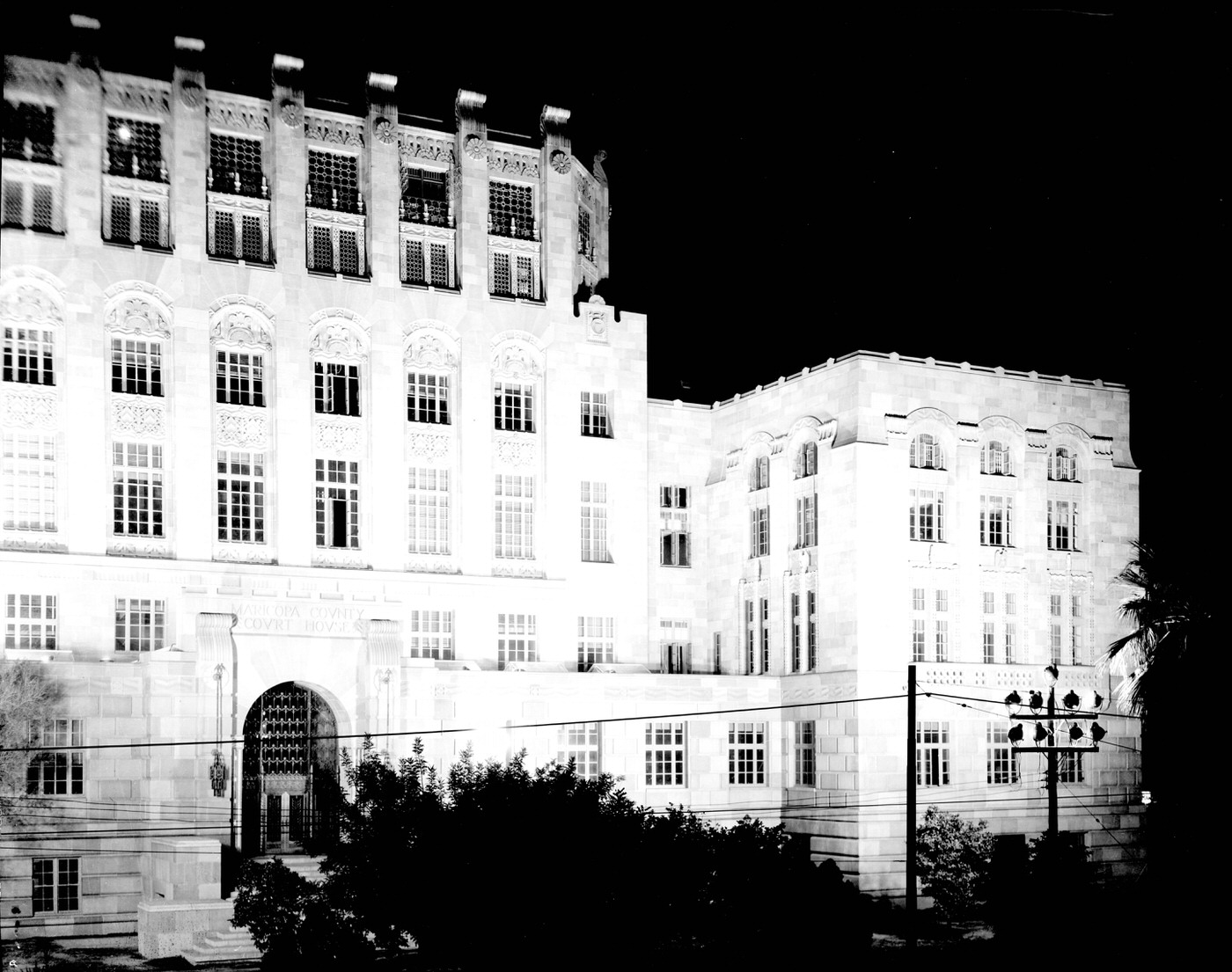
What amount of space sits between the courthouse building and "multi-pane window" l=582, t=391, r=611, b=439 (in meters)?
0.10

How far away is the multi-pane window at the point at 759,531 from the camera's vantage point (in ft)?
199

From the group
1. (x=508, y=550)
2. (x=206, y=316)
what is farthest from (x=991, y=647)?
(x=206, y=316)

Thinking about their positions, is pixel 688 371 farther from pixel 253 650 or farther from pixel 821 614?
pixel 253 650

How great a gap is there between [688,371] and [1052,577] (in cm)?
2005

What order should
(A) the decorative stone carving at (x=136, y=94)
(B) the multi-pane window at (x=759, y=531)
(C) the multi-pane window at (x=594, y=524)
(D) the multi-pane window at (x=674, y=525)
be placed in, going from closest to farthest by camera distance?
1. (A) the decorative stone carving at (x=136, y=94)
2. (C) the multi-pane window at (x=594, y=524)
3. (B) the multi-pane window at (x=759, y=531)
4. (D) the multi-pane window at (x=674, y=525)

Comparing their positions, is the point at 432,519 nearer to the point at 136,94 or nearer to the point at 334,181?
the point at 334,181

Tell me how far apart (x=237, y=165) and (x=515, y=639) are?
20.1 metres

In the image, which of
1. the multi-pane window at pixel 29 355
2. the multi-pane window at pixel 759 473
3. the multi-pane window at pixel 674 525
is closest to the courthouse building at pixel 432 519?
the multi-pane window at pixel 29 355

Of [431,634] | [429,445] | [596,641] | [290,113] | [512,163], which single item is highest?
[290,113]

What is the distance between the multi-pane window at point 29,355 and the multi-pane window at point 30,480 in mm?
1967

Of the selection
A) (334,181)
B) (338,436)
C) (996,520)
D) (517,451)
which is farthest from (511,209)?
(996,520)

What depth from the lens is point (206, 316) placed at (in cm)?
5444

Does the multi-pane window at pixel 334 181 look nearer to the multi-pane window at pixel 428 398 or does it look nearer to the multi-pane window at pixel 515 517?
the multi-pane window at pixel 428 398

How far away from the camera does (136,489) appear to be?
53.1 meters
